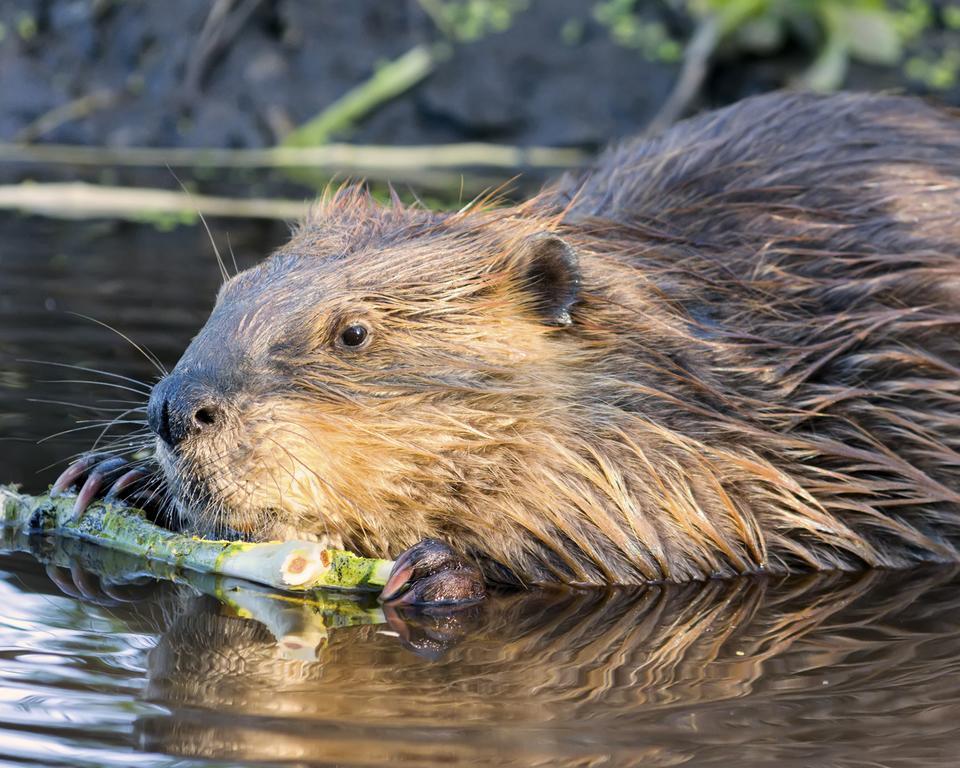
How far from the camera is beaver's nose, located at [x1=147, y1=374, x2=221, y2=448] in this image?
364cm

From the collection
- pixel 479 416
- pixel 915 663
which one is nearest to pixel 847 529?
pixel 915 663

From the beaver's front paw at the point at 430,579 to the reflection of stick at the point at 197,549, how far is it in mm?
89

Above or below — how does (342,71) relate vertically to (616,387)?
above

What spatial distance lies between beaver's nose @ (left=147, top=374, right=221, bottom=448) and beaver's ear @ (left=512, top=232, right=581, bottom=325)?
0.85 metres

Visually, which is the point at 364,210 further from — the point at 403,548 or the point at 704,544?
the point at 704,544

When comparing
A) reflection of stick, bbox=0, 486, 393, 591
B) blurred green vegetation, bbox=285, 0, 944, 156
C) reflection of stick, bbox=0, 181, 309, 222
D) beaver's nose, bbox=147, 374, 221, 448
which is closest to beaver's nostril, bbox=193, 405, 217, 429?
beaver's nose, bbox=147, 374, 221, 448

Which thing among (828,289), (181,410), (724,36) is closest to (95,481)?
(181,410)

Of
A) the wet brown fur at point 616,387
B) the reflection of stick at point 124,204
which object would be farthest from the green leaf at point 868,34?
the wet brown fur at point 616,387

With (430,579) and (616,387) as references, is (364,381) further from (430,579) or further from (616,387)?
(616,387)

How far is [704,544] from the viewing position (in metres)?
4.04

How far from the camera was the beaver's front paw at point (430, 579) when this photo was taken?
12.2 ft

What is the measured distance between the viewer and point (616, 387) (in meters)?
4.08

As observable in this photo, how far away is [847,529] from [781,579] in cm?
21

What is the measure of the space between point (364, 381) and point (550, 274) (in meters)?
0.54
